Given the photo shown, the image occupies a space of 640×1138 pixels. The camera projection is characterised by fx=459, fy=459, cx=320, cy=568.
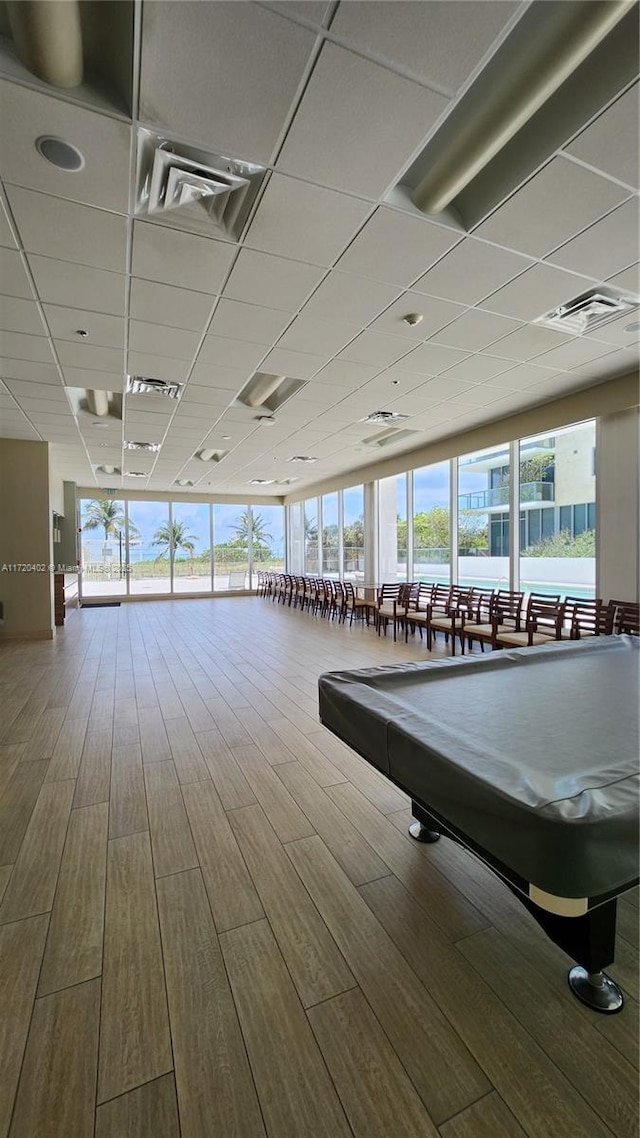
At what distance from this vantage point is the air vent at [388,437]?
7.22 m

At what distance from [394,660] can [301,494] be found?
329 inches

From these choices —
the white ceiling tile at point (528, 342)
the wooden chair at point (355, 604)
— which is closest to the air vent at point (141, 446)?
the wooden chair at point (355, 604)

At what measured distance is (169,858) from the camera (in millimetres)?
2014

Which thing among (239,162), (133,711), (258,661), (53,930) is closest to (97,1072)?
(53,930)

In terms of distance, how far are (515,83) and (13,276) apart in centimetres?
299

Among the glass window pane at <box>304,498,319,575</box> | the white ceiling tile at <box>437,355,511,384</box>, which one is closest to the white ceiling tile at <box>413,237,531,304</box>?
the white ceiling tile at <box>437,355,511,384</box>

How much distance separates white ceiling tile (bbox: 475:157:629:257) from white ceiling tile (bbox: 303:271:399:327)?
77 centimetres

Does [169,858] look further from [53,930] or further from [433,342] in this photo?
[433,342]

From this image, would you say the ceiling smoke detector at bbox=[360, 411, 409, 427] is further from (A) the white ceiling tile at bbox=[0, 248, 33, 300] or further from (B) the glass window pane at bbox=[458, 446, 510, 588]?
(A) the white ceiling tile at bbox=[0, 248, 33, 300]

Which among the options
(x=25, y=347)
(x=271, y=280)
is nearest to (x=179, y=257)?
(x=271, y=280)

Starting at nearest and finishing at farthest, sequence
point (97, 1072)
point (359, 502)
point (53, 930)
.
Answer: point (97, 1072) → point (53, 930) → point (359, 502)

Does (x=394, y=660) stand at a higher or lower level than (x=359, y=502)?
lower

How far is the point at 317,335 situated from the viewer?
12.6 ft

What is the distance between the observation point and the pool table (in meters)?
0.99
